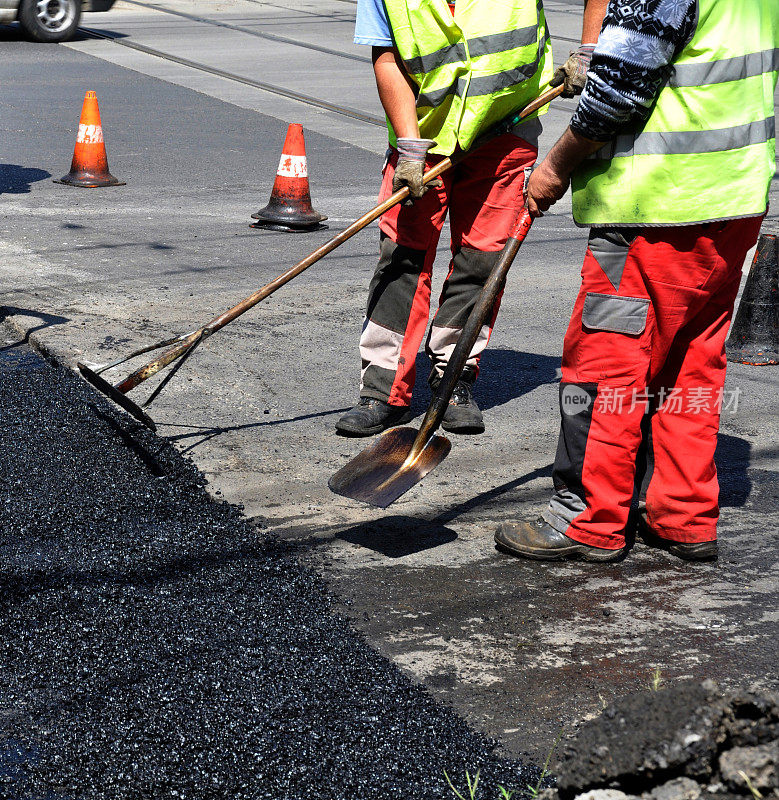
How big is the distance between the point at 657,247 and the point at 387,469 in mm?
1076

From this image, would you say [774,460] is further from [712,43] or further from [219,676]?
[219,676]

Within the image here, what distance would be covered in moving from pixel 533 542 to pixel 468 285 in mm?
1367

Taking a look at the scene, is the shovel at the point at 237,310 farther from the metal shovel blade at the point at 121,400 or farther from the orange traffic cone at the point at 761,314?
the orange traffic cone at the point at 761,314

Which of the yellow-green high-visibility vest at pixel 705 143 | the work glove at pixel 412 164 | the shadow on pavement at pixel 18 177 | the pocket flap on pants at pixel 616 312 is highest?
the yellow-green high-visibility vest at pixel 705 143

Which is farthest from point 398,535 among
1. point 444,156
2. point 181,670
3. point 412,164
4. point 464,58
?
point 464,58

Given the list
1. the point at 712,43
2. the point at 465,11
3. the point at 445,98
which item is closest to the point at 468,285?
the point at 445,98

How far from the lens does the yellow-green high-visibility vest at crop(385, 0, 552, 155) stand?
3852 millimetres

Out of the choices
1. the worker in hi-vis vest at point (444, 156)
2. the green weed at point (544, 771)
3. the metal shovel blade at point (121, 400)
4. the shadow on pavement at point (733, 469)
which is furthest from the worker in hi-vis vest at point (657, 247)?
the metal shovel blade at point (121, 400)

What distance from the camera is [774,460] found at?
13.8ft

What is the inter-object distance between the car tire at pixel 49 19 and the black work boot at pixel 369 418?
501 inches

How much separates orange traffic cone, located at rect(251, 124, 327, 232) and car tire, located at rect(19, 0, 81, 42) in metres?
Result: 9.42

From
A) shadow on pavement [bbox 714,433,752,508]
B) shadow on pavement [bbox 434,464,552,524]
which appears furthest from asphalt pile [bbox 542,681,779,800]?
shadow on pavement [bbox 714,433,752,508]

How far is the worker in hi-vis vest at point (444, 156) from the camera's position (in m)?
3.88

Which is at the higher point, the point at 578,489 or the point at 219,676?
the point at 578,489
